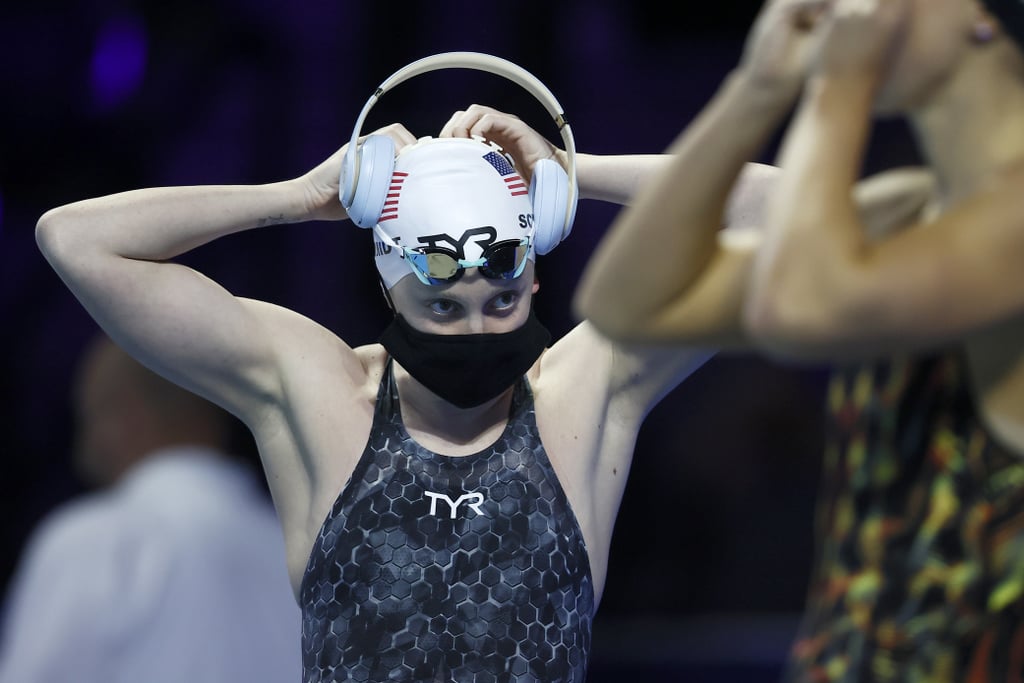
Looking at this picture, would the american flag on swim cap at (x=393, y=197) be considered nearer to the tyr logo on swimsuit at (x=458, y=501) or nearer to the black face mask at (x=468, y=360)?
the black face mask at (x=468, y=360)

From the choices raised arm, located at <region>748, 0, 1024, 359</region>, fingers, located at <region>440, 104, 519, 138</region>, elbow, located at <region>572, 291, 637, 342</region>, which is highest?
raised arm, located at <region>748, 0, 1024, 359</region>

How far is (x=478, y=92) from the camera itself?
4051 mm

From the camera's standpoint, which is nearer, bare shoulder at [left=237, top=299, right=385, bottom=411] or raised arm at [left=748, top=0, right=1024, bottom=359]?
raised arm at [left=748, top=0, right=1024, bottom=359]

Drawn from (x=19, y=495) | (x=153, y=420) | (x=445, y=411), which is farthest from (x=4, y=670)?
(x=19, y=495)

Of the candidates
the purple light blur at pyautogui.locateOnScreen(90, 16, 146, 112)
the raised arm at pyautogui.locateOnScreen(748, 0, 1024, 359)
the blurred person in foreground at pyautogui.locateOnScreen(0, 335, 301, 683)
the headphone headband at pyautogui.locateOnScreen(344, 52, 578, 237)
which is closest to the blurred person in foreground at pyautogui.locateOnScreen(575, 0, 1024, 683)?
the raised arm at pyautogui.locateOnScreen(748, 0, 1024, 359)

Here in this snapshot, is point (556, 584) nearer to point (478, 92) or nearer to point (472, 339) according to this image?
point (472, 339)

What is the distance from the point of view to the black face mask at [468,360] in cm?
203

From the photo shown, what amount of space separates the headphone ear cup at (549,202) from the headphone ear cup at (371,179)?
234 millimetres

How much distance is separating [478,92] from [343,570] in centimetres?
227

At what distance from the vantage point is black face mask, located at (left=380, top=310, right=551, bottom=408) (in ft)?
6.64

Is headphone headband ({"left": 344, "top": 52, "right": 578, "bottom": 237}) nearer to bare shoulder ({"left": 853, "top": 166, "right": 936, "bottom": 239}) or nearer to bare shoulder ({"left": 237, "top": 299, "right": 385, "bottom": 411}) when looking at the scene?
bare shoulder ({"left": 237, "top": 299, "right": 385, "bottom": 411})

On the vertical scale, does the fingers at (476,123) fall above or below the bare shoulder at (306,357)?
above

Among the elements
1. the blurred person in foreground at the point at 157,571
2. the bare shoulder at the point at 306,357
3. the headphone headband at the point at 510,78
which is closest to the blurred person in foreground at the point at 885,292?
the headphone headband at the point at 510,78

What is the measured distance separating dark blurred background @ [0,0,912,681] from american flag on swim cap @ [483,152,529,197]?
194cm
